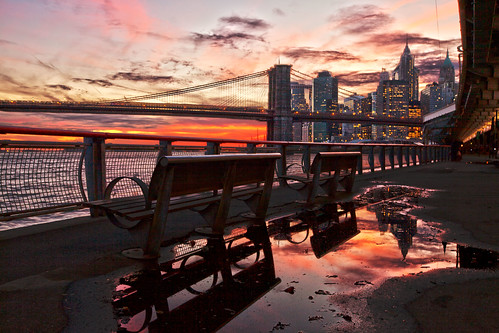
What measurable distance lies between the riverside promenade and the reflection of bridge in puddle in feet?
0.41

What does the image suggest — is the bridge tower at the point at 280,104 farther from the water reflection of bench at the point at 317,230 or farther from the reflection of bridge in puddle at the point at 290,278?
the reflection of bridge in puddle at the point at 290,278

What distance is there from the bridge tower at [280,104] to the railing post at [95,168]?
52.1m

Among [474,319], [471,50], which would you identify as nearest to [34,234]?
[474,319]

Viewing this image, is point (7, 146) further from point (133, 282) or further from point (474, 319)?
point (474, 319)

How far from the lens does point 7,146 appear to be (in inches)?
152

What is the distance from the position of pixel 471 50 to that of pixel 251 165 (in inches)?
685

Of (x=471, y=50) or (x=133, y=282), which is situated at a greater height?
(x=471, y=50)

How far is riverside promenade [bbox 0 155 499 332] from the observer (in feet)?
6.27

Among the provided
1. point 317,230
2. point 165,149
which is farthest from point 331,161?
point 165,149

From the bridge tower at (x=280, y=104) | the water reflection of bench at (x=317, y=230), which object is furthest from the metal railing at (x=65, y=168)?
the bridge tower at (x=280, y=104)

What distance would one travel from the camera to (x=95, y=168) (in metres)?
4.47

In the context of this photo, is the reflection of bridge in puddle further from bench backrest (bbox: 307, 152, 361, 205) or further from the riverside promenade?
bench backrest (bbox: 307, 152, 361, 205)

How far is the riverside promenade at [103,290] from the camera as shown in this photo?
75.3 inches

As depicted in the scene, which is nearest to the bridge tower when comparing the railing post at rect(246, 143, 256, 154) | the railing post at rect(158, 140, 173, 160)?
the railing post at rect(246, 143, 256, 154)
